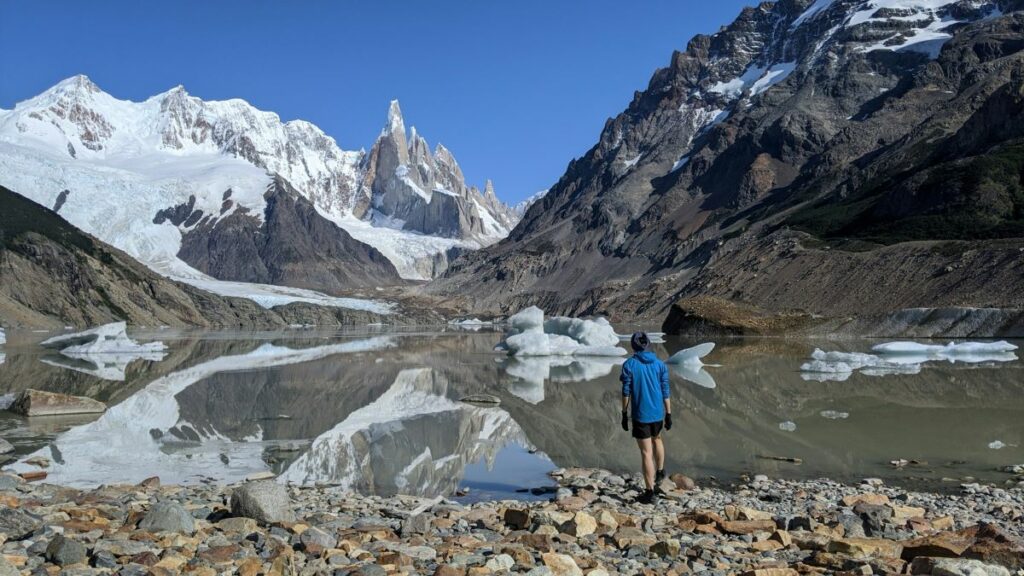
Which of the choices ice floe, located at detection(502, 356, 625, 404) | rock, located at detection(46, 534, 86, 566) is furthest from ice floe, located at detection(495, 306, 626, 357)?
rock, located at detection(46, 534, 86, 566)

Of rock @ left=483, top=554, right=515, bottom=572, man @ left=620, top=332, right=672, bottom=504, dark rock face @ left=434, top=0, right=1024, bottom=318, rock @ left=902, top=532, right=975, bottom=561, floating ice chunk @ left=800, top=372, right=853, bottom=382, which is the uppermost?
dark rock face @ left=434, top=0, right=1024, bottom=318

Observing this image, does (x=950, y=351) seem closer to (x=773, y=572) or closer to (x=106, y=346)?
(x=773, y=572)

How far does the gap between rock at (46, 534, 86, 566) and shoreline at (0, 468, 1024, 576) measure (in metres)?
0.01

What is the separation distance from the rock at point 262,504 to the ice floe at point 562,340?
3331 centimetres

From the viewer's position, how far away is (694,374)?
93.3ft

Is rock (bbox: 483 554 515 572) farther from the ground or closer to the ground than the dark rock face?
closer to the ground

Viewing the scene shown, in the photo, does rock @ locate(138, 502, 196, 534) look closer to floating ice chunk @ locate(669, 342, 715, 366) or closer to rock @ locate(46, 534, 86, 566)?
rock @ locate(46, 534, 86, 566)

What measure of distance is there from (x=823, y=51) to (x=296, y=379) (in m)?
197

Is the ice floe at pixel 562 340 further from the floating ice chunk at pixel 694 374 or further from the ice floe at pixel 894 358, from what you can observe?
the ice floe at pixel 894 358

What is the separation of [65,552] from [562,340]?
3839cm

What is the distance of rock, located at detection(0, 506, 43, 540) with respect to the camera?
6820 mm

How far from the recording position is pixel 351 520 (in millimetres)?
8281

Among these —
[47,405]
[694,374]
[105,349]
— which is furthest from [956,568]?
[105,349]

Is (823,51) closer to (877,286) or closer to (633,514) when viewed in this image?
(877,286)
